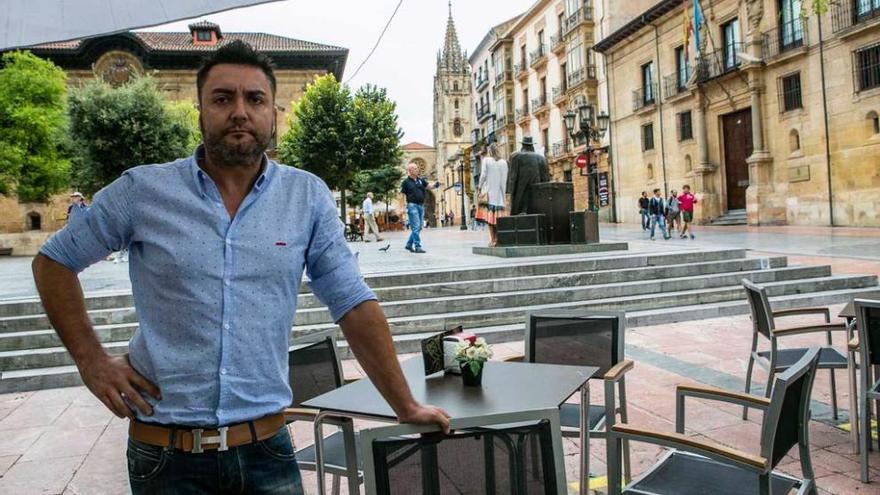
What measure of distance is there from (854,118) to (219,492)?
76.2 ft

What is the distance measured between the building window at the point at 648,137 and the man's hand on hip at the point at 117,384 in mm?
31012

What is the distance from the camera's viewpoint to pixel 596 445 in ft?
12.6

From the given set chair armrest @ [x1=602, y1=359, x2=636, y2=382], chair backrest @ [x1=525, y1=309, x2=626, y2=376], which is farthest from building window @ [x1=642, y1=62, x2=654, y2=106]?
chair armrest @ [x1=602, y1=359, x2=636, y2=382]

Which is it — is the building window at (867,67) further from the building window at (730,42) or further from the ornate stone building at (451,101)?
the ornate stone building at (451,101)

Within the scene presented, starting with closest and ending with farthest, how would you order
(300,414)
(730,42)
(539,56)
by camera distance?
(300,414), (730,42), (539,56)

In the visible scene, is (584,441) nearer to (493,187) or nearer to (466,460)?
(466,460)

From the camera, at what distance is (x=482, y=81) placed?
57.2 metres

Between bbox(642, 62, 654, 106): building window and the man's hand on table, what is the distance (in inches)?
1213

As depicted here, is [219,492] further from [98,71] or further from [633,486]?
[98,71]

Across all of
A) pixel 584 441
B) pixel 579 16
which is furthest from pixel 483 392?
pixel 579 16

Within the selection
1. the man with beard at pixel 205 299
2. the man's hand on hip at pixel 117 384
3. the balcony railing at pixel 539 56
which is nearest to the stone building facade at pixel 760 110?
the balcony railing at pixel 539 56

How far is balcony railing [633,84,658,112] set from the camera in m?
30.0

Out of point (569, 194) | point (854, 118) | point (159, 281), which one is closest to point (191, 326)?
point (159, 281)

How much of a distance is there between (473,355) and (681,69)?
28.9 meters
